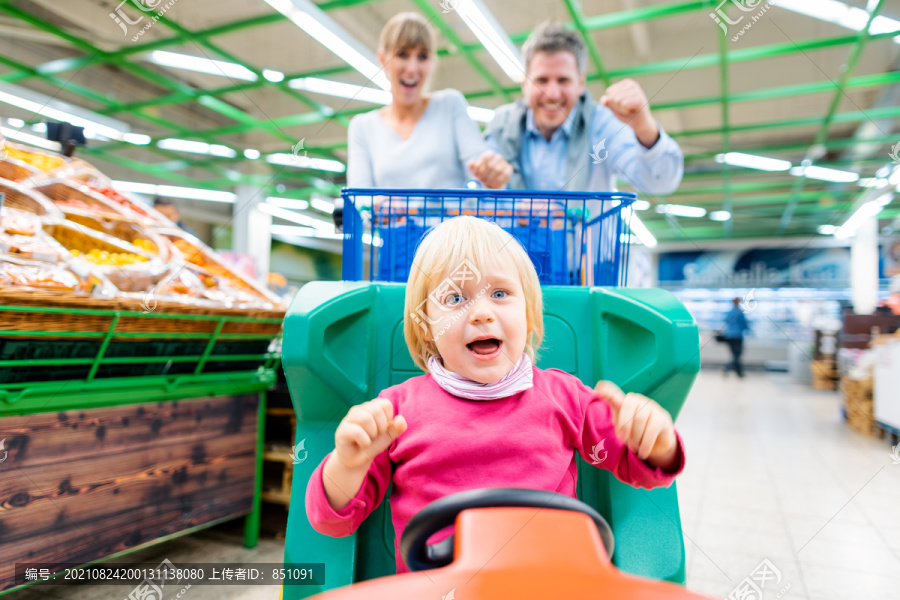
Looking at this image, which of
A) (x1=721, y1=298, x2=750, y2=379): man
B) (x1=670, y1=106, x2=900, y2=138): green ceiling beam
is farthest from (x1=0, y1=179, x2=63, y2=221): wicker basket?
(x1=721, y1=298, x2=750, y2=379): man

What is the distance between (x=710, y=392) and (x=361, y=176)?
322 inches

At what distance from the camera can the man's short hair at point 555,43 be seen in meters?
1.79

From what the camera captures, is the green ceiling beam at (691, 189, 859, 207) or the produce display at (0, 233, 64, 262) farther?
the green ceiling beam at (691, 189, 859, 207)

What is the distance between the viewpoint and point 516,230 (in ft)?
4.83

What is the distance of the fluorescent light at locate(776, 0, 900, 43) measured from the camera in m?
4.86

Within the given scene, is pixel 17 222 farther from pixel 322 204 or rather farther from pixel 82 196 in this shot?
pixel 322 204

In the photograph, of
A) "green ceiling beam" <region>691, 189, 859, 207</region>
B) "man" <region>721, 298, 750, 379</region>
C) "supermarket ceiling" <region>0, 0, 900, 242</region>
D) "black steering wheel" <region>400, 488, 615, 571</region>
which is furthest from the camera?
"green ceiling beam" <region>691, 189, 859, 207</region>

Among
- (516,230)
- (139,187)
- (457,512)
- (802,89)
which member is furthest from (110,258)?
(139,187)

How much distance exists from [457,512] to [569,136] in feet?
5.05

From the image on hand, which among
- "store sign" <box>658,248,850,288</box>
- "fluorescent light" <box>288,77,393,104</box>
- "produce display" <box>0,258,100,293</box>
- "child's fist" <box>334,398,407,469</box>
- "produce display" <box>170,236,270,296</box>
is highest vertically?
"fluorescent light" <box>288,77,393,104</box>

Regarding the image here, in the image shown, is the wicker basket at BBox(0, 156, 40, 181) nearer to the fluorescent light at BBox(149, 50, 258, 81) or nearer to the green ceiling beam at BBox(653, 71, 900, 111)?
the fluorescent light at BBox(149, 50, 258, 81)

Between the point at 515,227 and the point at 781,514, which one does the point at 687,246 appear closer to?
the point at 781,514

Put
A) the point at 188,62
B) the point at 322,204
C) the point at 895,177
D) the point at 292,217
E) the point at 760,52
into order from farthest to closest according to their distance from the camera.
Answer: the point at 292,217
the point at 322,204
the point at 895,177
the point at 188,62
the point at 760,52

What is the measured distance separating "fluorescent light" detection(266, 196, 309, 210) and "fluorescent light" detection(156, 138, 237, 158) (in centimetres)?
251
